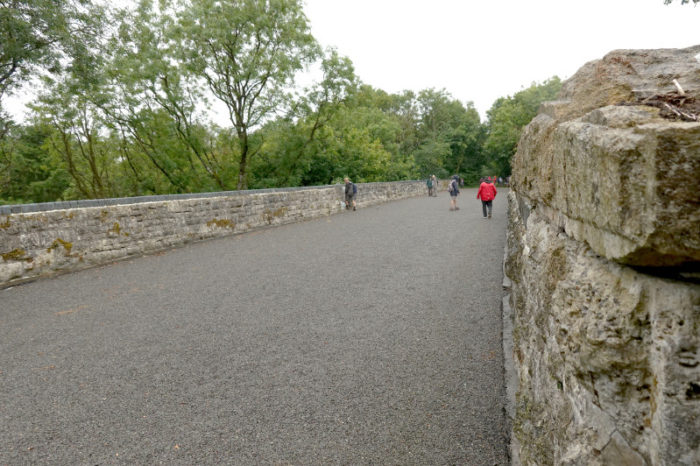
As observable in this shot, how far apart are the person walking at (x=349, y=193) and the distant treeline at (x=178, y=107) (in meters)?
6.78

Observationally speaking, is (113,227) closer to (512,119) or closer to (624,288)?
(624,288)

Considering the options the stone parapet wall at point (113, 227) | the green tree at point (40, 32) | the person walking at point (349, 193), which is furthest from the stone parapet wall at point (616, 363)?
the person walking at point (349, 193)

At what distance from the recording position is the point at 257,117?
23266 millimetres

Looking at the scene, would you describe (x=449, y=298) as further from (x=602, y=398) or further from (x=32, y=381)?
(x=32, y=381)

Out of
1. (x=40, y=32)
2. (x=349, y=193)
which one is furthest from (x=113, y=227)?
(x=349, y=193)

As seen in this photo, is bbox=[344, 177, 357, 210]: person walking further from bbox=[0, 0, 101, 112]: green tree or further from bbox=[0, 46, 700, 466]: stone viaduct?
bbox=[0, 46, 700, 466]: stone viaduct

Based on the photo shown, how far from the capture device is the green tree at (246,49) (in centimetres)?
2056

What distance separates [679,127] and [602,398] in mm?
742

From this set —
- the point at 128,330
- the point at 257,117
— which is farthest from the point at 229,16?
the point at 128,330

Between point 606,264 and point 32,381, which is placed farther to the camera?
point 32,381

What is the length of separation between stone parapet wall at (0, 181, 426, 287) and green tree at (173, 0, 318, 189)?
36.2ft

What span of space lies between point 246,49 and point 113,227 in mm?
17610

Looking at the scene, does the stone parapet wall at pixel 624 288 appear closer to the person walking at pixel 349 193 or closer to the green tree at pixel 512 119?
the person walking at pixel 349 193

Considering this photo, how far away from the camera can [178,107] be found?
22.8 metres
